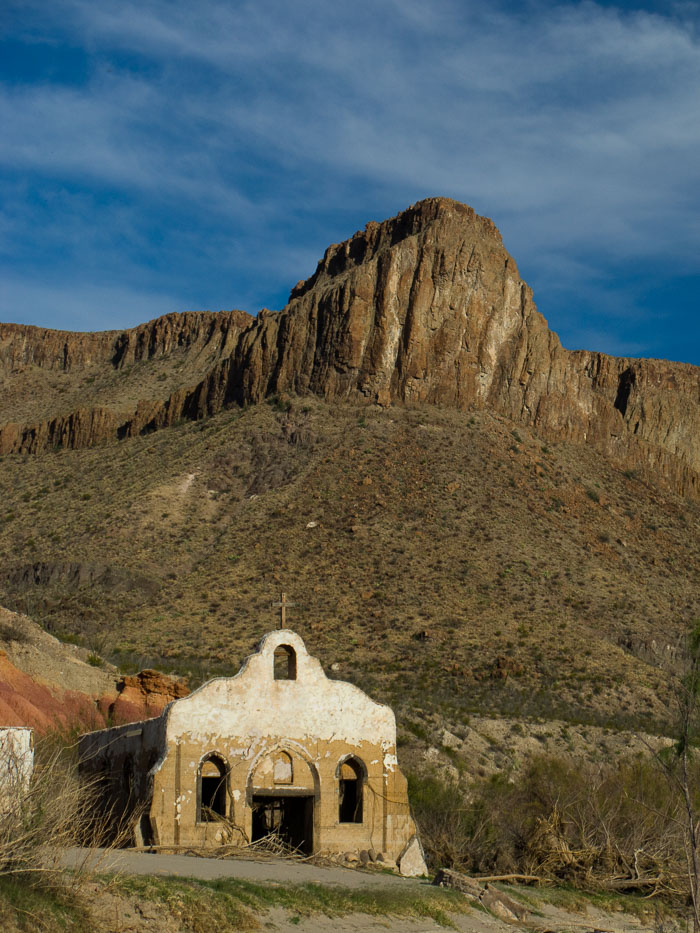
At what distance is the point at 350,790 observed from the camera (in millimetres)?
24984

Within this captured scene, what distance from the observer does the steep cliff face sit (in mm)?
83188

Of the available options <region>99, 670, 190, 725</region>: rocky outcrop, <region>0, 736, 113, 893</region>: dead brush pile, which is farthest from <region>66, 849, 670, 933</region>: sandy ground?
<region>99, 670, 190, 725</region>: rocky outcrop

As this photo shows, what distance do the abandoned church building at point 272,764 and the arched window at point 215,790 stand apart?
2 cm

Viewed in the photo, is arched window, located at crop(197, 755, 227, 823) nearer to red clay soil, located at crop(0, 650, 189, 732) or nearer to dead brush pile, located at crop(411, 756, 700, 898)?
dead brush pile, located at crop(411, 756, 700, 898)

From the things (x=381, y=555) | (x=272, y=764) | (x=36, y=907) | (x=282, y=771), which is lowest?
(x=36, y=907)

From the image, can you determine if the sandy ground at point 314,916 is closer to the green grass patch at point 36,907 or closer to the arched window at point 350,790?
the green grass patch at point 36,907

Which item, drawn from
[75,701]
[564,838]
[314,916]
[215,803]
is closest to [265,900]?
[314,916]

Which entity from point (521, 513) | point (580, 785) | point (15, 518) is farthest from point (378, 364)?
point (580, 785)

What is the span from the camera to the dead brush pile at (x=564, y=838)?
26031 mm

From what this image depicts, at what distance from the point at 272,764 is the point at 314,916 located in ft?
16.8

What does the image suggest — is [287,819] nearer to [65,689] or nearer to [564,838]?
[564,838]

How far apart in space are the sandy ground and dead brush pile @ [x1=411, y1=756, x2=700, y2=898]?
5.40 feet

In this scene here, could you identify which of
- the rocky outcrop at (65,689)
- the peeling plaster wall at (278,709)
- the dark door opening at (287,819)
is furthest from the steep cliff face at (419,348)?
the peeling plaster wall at (278,709)

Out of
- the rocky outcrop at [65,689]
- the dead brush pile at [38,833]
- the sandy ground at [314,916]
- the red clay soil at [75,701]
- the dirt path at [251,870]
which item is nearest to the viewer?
the dead brush pile at [38,833]
